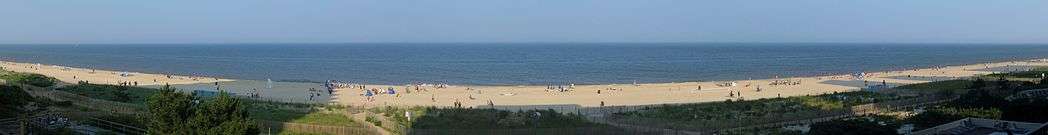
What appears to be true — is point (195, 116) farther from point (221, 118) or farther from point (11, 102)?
point (11, 102)

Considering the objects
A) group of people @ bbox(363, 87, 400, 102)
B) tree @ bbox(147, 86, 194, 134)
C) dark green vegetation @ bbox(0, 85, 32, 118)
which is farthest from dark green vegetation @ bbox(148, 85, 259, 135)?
group of people @ bbox(363, 87, 400, 102)

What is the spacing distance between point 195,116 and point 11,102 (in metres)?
16.4

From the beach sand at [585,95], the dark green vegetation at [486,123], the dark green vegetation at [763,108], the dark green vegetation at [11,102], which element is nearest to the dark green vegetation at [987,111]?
the dark green vegetation at [763,108]

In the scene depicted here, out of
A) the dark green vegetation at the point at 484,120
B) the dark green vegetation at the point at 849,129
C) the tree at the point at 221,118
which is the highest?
the tree at the point at 221,118

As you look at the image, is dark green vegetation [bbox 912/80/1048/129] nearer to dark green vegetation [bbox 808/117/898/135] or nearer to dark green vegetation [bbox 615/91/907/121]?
dark green vegetation [bbox 615/91/907/121]

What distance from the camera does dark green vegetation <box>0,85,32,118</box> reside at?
29053 mm

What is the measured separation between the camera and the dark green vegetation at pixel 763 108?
116 ft

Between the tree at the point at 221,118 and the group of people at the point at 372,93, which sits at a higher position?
the tree at the point at 221,118

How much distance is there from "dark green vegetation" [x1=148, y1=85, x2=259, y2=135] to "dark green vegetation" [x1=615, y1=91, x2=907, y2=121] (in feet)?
62.6

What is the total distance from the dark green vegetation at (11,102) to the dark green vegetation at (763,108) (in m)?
21.7

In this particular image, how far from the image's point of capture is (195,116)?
1898 centimetres

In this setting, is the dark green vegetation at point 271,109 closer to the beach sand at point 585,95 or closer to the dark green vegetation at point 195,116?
the dark green vegetation at point 195,116

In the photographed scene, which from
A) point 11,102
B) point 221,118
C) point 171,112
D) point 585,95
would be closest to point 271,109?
point 11,102

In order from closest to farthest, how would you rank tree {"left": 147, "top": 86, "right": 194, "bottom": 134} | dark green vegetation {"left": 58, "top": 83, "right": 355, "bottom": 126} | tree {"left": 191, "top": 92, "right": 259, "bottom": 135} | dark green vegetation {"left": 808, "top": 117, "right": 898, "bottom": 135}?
tree {"left": 191, "top": 92, "right": 259, "bottom": 135}
tree {"left": 147, "top": 86, "right": 194, "bottom": 134}
dark green vegetation {"left": 808, "top": 117, "right": 898, "bottom": 135}
dark green vegetation {"left": 58, "top": 83, "right": 355, "bottom": 126}
